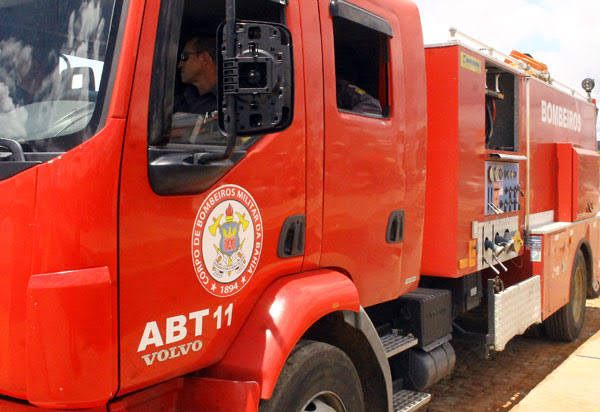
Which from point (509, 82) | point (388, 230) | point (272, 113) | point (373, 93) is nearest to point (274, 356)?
point (272, 113)

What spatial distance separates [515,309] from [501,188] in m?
0.93

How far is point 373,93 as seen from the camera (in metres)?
3.43

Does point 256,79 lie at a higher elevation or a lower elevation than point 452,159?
higher

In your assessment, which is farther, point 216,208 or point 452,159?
point 452,159

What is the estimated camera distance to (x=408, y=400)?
11.8 ft

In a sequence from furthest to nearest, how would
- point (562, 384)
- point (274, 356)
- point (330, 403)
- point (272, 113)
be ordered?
point (562, 384), point (330, 403), point (274, 356), point (272, 113)

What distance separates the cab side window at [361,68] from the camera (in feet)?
10.3

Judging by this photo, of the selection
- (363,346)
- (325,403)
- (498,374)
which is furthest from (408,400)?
(498,374)

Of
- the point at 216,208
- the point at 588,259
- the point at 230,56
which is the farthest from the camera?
the point at 588,259

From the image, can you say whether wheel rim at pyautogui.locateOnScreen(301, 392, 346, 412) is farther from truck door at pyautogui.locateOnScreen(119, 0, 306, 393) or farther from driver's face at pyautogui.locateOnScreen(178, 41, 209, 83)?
driver's face at pyautogui.locateOnScreen(178, 41, 209, 83)

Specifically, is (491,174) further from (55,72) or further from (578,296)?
(55,72)

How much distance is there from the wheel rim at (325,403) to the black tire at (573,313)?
A: 4266 mm

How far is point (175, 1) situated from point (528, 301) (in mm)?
4006

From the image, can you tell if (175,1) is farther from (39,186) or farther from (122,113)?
(39,186)
